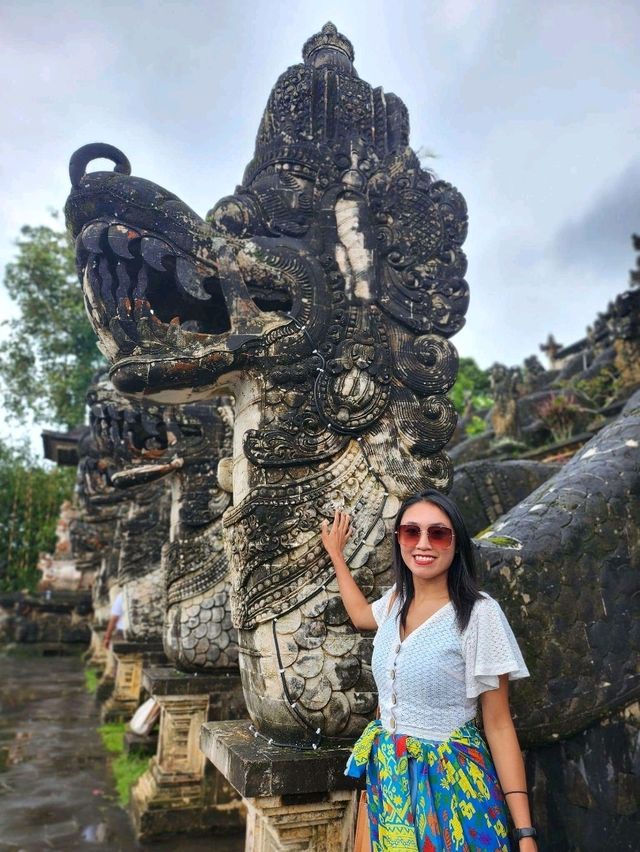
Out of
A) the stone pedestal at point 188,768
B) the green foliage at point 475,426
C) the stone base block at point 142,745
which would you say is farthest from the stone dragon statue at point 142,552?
the green foliage at point 475,426

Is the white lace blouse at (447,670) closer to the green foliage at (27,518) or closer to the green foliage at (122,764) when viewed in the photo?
the green foliage at (122,764)

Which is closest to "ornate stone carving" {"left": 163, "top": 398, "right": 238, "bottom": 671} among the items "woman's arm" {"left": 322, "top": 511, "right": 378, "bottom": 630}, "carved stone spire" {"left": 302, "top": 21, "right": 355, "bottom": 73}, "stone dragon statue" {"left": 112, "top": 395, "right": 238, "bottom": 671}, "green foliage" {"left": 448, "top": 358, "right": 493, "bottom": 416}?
"stone dragon statue" {"left": 112, "top": 395, "right": 238, "bottom": 671}

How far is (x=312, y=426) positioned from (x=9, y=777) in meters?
5.65

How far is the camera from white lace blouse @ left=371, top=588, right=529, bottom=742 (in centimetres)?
184

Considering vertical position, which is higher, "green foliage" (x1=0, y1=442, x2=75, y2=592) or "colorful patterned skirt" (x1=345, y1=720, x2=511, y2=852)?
"green foliage" (x1=0, y1=442, x2=75, y2=592)

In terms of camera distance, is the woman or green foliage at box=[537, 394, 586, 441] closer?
the woman

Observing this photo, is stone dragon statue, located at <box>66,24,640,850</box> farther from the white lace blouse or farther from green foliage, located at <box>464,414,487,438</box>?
green foliage, located at <box>464,414,487,438</box>

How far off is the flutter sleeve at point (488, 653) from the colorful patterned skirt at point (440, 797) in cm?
16

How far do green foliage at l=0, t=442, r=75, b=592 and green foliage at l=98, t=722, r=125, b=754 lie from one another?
→ 18720 millimetres

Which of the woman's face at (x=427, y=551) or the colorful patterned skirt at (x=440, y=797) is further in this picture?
the woman's face at (x=427, y=551)

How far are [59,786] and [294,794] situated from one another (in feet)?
15.7

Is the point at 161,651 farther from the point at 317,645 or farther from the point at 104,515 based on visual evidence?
the point at 317,645

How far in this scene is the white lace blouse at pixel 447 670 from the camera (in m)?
1.84

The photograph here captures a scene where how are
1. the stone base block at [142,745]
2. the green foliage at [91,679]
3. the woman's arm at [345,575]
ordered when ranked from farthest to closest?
1. the green foliage at [91,679]
2. the stone base block at [142,745]
3. the woman's arm at [345,575]
